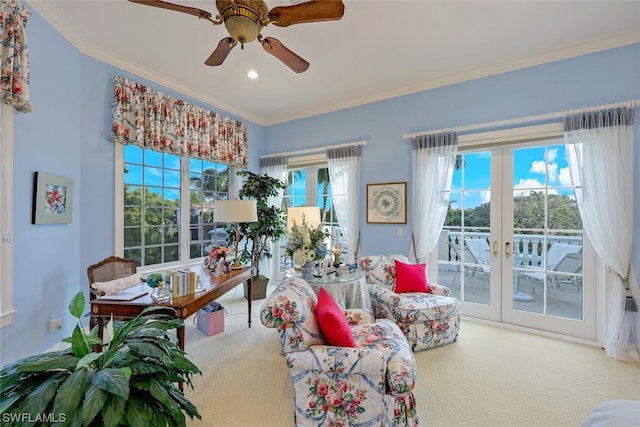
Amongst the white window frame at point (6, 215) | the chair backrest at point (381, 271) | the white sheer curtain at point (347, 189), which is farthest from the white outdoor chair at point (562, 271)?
the white window frame at point (6, 215)

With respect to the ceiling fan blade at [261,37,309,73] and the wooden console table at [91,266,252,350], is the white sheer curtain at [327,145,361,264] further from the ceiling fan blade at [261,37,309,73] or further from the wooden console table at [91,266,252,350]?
the wooden console table at [91,266,252,350]

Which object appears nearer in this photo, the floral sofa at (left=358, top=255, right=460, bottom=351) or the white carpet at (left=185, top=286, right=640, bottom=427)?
the white carpet at (left=185, top=286, right=640, bottom=427)

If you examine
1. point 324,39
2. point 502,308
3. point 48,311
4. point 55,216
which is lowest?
point 502,308

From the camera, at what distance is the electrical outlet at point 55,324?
8.29 feet

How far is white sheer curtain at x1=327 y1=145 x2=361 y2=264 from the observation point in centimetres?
421

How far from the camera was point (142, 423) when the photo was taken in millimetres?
960

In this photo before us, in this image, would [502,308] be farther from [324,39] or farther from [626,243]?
[324,39]

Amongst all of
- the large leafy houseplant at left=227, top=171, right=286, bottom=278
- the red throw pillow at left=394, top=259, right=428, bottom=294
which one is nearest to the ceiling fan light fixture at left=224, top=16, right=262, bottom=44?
the red throw pillow at left=394, top=259, right=428, bottom=294

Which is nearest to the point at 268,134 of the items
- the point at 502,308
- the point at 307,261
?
the point at 307,261

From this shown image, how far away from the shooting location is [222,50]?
81.7 inches

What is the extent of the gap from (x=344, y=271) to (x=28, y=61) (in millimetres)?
3321

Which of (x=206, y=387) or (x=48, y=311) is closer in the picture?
(x=206, y=387)

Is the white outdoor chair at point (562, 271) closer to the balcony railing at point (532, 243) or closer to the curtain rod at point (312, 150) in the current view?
the balcony railing at point (532, 243)

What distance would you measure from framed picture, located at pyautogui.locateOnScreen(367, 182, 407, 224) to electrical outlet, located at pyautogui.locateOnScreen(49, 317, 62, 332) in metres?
3.62
